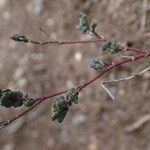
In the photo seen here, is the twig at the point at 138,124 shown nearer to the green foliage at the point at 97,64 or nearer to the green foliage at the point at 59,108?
the green foliage at the point at 97,64

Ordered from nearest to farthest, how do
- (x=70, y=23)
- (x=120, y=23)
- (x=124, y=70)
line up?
(x=120, y=23) → (x=124, y=70) → (x=70, y=23)

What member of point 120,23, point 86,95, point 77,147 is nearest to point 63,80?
point 86,95

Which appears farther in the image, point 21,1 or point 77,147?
point 21,1

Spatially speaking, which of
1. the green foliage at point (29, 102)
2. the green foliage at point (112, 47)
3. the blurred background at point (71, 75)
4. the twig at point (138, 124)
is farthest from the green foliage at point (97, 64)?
the twig at point (138, 124)

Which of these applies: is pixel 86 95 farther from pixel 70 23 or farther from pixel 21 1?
pixel 21 1

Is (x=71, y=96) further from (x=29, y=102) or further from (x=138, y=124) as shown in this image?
(x=138, y=124)

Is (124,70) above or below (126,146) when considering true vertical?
above

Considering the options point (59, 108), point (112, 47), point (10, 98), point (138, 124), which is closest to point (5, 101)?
point (10, 98)
